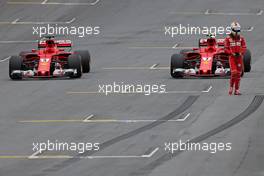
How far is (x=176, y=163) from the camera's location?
86.4 feet

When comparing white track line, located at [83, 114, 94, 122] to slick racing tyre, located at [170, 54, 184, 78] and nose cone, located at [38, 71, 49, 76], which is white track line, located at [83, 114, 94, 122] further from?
nose cone, located at [38, 71, 49, 76]

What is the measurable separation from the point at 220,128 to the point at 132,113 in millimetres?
4119

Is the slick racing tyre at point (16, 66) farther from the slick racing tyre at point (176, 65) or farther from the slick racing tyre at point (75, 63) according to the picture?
the slick racing tyre at point (176, 65)


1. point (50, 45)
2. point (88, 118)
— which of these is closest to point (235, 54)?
point (88, 118)

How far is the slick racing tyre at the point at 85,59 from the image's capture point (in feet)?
149

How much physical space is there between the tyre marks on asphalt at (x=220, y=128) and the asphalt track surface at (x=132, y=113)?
0.02m

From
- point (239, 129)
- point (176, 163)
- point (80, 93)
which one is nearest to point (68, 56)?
point (80, 93)

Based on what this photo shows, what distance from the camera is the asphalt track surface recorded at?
26.4 metres

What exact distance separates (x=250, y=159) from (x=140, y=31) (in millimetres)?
33789

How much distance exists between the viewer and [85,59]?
45.6 metres

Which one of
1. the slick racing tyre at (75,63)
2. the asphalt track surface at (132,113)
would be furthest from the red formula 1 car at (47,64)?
the asphalt track surface at (132,113)
